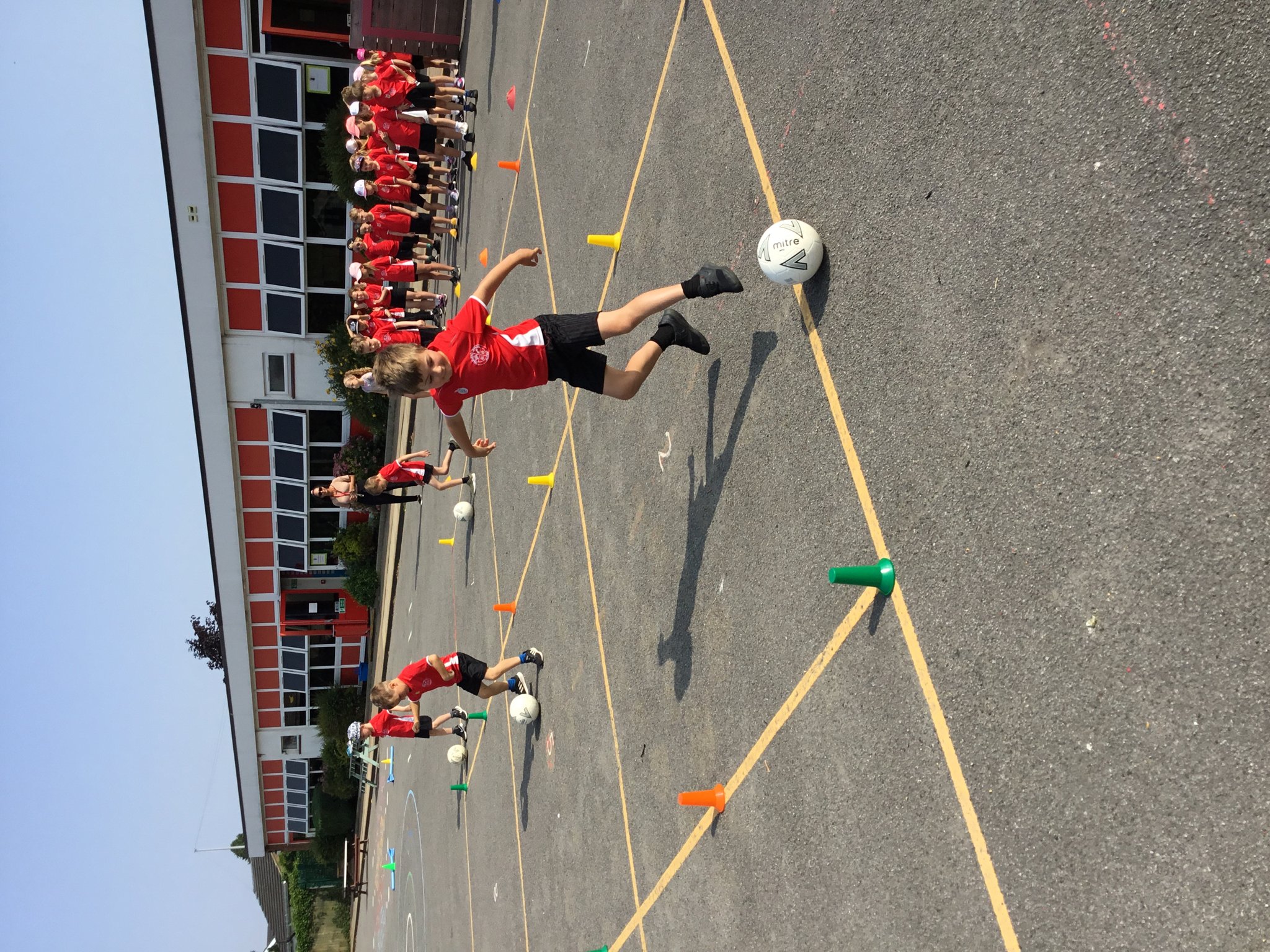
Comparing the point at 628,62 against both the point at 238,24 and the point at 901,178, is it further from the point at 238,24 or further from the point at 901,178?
the point at 238,24

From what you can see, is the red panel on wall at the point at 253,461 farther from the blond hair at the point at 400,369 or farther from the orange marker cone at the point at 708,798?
the orange marker cone at the point at 708,798

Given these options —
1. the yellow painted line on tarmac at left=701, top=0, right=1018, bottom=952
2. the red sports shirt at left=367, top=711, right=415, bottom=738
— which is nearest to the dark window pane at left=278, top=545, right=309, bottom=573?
the red sports shirt at left=367, top=711, right=415, bottom=738

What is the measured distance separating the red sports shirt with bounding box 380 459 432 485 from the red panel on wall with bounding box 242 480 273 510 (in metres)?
10.7

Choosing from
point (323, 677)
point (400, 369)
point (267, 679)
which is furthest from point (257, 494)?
point (400, 369)

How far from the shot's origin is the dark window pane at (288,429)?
20297 mm

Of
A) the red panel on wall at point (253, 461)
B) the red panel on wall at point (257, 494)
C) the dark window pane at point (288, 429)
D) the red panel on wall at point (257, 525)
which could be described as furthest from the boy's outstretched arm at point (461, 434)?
the red panel on wall at point (257, 525)

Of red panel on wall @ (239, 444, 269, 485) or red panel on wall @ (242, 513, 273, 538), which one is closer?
red panel on wall @ (239, 444, 269, 485)

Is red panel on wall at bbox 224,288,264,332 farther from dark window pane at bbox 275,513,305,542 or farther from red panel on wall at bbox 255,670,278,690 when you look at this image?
red panel on wall at bbox 255,670,278,690

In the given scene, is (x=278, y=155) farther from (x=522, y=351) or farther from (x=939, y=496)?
(x=939, y=496)

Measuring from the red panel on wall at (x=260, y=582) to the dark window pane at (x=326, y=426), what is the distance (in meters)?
4.20

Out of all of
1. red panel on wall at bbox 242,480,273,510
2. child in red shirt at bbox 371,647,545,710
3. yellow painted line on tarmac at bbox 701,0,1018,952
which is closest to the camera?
yellow painted line on tarmac at bbox 701,0,1018,952

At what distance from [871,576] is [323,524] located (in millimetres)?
20543

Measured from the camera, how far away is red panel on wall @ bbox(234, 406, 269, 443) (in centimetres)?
2005

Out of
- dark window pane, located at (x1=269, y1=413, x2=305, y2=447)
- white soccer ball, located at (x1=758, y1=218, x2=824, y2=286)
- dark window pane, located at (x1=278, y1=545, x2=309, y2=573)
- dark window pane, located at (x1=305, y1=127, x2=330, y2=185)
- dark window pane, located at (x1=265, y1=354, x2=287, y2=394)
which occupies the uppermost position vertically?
dark window pane, located at (x1=305, y1=127, x2=330, y2=185)
